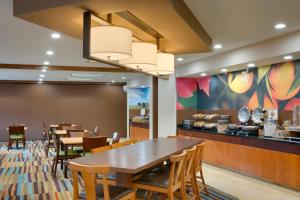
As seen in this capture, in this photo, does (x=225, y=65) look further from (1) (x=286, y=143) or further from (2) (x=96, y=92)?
(2) (x=96, y=92)

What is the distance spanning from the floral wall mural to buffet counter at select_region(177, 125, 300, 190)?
3.02 feet

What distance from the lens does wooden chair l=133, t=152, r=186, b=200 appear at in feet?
10.2

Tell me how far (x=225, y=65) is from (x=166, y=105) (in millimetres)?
2770

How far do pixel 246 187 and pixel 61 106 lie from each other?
10252 mm

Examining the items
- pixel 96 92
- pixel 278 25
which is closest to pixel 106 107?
pixel 96 92

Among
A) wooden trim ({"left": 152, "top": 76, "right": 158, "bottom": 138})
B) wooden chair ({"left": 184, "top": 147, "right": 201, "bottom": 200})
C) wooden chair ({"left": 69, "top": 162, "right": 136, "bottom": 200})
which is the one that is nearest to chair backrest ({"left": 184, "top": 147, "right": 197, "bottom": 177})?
wooden chair ({"left": 184, "top": 147, "right": 201, "bottom": 200})

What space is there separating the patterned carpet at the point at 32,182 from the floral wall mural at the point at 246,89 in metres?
2.37

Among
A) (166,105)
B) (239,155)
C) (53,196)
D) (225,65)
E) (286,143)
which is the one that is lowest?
(53,196)

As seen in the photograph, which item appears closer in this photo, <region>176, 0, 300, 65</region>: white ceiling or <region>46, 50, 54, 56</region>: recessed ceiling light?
<region>176, 0, 300, 65</region>: white ceiling

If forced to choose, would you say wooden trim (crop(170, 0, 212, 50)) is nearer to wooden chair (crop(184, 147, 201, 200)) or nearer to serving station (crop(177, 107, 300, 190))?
wooden chair (crop(184, 147, 201, 200))

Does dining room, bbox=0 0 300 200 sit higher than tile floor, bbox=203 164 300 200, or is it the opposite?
dining room, bbox=0 0 300 200

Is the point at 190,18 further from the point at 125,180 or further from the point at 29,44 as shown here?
the point at 29,44

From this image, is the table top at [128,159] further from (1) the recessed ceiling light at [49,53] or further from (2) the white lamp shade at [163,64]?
(1) the recessed ceiling light at [49,53]

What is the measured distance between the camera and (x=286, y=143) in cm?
500
